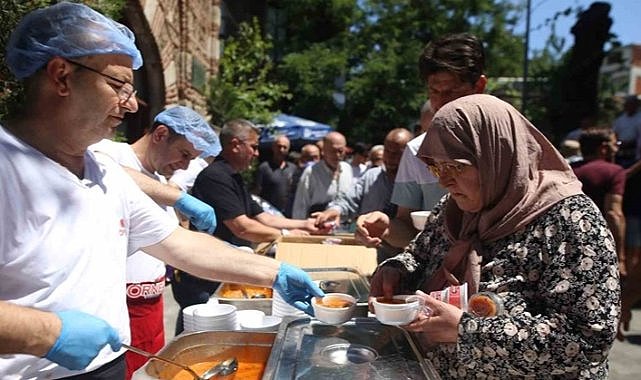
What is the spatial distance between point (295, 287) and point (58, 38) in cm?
111

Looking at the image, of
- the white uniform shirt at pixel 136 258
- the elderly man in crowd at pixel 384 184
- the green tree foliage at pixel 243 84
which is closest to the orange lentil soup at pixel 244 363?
the white uniform shirt at pixel 136 258

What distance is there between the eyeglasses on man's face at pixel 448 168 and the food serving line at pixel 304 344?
14.9 inches

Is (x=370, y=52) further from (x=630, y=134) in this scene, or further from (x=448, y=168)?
(x=448, y=168)

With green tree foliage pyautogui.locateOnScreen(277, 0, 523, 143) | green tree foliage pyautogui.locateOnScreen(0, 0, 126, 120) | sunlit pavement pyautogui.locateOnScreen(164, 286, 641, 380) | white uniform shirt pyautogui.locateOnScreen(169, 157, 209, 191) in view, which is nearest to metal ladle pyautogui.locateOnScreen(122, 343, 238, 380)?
green tree foliage pyautogui.locateOnScreen(0, 0, 126, 120)

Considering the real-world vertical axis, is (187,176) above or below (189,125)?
below

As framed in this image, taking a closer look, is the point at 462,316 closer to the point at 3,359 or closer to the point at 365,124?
the point at 3,359

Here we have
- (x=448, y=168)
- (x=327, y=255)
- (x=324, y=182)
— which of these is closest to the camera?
(x=448, y=168)

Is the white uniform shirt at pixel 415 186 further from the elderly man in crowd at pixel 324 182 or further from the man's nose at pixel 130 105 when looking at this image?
the elderly man in crowd at pixel 324 182

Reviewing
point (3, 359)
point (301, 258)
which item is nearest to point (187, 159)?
point (301, 258)

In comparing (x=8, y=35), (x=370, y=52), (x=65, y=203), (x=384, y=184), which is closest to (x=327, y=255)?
(x=384, y=184)

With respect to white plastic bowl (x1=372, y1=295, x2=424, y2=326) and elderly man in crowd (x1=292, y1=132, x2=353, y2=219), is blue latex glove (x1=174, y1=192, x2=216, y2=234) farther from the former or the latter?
elderly man in crowd (x1=292, y1=132, x2=353, y2=219)

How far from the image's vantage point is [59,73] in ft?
4.43

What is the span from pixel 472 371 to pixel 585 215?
0.51 metres

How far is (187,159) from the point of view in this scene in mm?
2766
